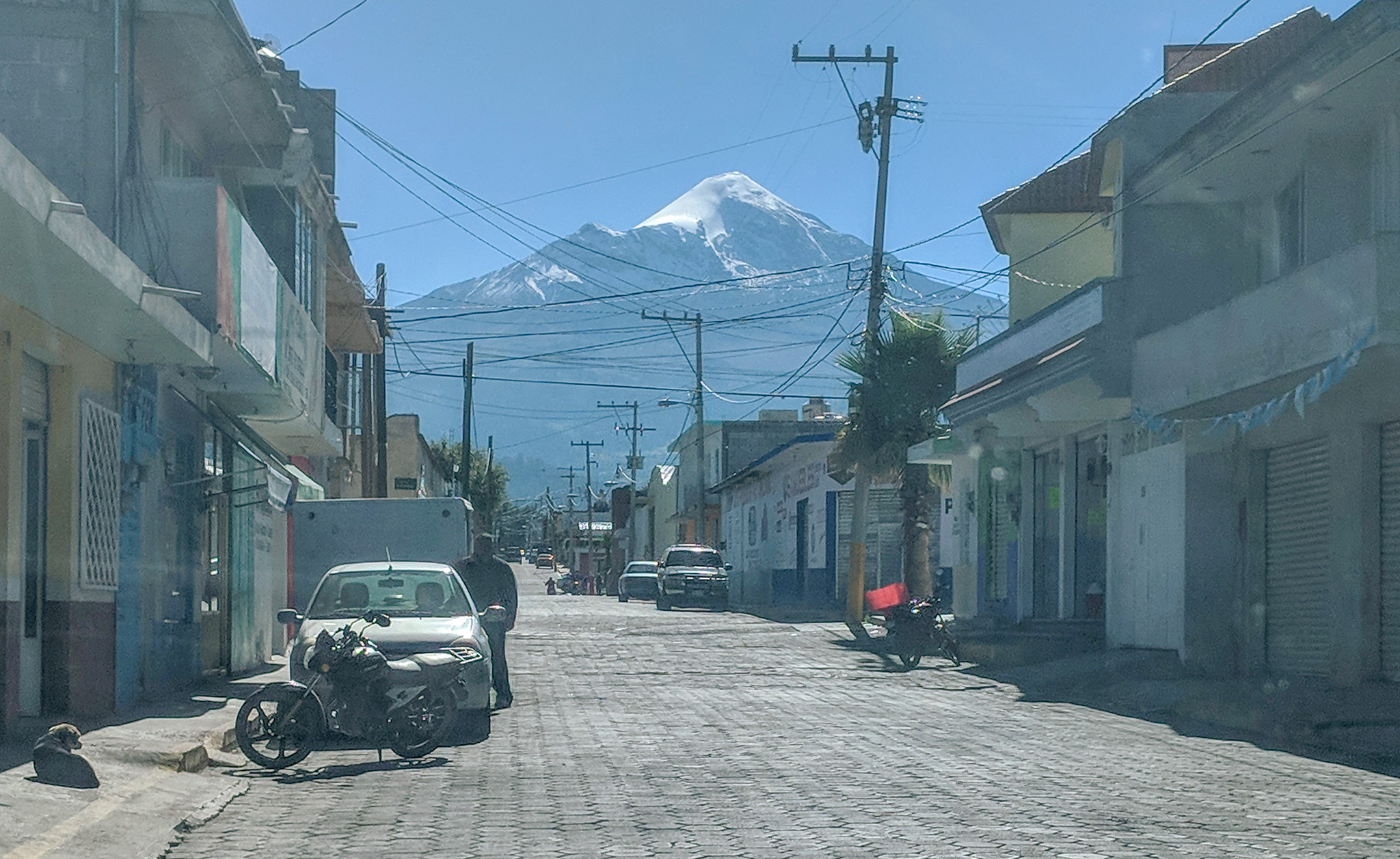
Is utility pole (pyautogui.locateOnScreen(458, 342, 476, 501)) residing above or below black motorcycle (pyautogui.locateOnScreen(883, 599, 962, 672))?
above

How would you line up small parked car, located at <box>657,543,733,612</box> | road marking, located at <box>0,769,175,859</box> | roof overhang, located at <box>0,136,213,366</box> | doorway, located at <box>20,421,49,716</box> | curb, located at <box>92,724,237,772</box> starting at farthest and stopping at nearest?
small parked car, located at <box>657,543,733,612</box> < doorway, located at <box>20,421,49,716</box> < curb, located at <box>92,724,237,772</box> < roof overhang, located at <box>0,136,213,366</box> < road marking, located at <box>0,769,175,859</box>

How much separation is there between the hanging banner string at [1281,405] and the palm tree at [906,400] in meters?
12.5

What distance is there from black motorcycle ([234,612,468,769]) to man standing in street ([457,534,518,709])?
13.2 ft

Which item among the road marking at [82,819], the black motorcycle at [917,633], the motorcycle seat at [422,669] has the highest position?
the motorcycle seat at [422,669]

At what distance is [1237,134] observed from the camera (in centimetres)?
1752

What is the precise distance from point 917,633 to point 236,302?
10808 millimetres

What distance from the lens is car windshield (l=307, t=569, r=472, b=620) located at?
14352mm

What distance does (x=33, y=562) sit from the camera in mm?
13281

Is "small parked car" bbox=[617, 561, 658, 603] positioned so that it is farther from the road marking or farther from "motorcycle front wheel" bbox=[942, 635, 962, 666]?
the road marking

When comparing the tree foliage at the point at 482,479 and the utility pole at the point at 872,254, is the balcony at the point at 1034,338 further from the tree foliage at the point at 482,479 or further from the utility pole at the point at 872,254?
the tree foliage at the point at 482,479

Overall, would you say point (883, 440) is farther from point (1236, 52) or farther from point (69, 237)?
point (69, 237)

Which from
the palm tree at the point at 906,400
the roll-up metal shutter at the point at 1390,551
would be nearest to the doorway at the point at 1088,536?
the palm tree at the point at 906,400

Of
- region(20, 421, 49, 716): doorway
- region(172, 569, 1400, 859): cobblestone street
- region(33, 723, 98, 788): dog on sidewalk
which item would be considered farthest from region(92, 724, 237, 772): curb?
region(20, 421, 49, 716): doorway

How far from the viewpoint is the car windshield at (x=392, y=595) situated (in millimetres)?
14352
